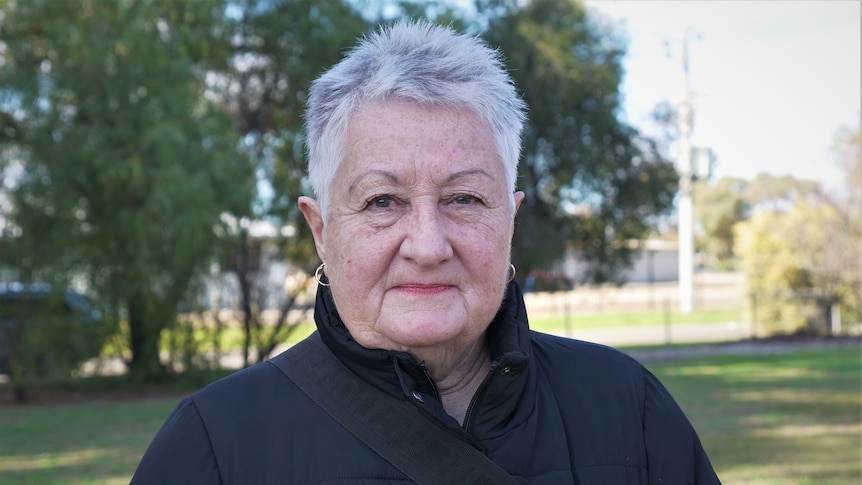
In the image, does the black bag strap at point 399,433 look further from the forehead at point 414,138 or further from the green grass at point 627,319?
the green grass at point 627,319

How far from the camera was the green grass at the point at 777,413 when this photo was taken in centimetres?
813

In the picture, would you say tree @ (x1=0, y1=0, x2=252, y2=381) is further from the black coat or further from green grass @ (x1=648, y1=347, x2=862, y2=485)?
the black coat

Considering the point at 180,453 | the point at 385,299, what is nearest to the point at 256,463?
the point at 180,453

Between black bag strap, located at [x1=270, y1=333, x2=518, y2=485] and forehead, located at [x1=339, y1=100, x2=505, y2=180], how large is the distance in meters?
0.49

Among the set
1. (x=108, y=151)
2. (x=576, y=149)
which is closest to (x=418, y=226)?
(x=108, y=151)

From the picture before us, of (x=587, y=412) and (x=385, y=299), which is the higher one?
(x=385, y=299)

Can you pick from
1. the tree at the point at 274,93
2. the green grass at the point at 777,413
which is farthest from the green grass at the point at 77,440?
the green grass at the point at 777,413

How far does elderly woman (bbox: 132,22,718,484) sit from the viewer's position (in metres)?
1.94

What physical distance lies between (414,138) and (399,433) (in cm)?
64

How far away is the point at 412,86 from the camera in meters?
2.03

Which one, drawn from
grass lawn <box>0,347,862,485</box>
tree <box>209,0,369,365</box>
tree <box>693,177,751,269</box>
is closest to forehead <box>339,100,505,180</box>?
grass lawn <box>0,347,862,485</box>

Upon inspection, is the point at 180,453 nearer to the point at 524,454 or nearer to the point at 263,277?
the point at 524,454

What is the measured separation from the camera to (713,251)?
51.7 metres

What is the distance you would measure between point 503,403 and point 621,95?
684 inches
